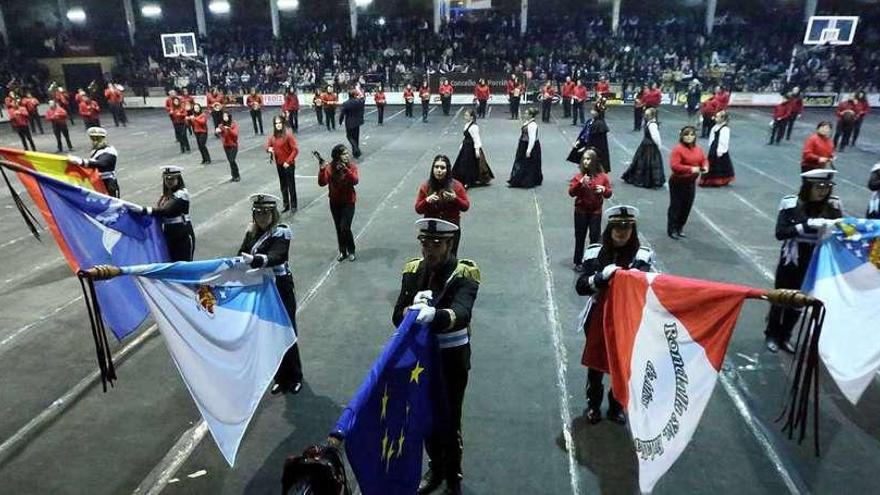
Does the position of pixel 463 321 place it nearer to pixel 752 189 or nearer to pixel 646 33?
pixel 752 189

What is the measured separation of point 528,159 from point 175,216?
8.17m

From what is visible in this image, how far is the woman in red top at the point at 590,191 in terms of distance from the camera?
7691 millimetres

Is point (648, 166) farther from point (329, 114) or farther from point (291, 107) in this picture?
point (291, 107)

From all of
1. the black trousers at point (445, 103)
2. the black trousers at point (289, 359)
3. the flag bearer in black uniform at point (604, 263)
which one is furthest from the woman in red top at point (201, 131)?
the flag bearer in black uniform at point (604, 263)

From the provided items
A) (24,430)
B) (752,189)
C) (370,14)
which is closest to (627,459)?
(24,430)

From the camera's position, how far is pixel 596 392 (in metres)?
4.80

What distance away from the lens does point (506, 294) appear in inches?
292

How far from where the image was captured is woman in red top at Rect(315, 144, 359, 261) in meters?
8.14

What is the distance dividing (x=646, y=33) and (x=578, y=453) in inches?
1406

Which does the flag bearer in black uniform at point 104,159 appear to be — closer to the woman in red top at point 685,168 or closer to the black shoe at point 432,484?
the black shoe at point 432,484

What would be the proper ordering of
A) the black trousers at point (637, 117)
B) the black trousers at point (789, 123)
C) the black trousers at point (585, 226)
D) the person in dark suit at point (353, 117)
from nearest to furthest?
the black trousers at point (585, 226)
the person in dark suit at point (353, 117)
the black trousers at point (789, 123)
the black trousers at point (637, 117)

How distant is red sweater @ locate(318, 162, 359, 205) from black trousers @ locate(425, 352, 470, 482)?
16.0 ft

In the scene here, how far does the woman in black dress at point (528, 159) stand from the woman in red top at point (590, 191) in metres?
4.63

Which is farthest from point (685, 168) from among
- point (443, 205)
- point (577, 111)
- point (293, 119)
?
point (293, 119)
